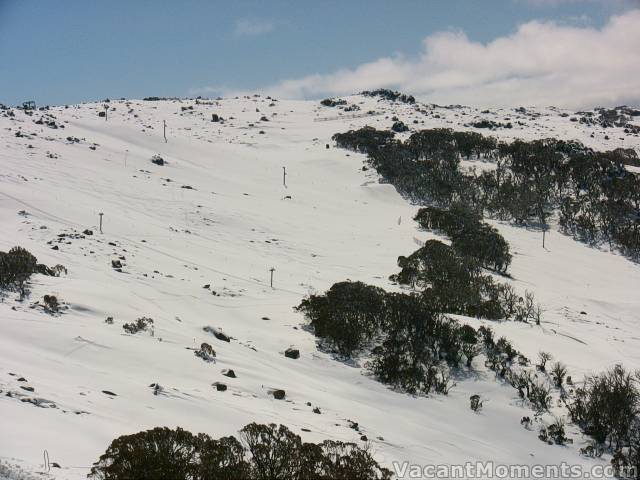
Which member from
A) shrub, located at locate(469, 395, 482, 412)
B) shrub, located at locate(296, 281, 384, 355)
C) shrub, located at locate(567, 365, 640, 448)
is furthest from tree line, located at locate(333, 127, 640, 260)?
shrub, located at locate(469, 395, 482, 412)

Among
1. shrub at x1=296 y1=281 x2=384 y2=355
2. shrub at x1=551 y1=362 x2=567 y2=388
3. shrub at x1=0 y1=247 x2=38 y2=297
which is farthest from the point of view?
shrub at x1=296 y1=281 x2=384 y2=355

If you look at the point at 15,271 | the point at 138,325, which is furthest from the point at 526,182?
the point at 15,271

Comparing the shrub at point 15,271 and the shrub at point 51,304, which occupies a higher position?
the shrub at point 15,271

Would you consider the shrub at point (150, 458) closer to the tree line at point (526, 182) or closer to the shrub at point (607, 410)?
the shrub at point (607, 410)

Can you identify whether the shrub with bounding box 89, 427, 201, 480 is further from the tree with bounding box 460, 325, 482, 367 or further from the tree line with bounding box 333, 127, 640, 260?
the tree line with bounding box 333, 127, 640, 260

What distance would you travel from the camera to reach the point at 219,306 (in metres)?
23.6

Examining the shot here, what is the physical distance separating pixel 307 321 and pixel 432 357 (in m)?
6.57

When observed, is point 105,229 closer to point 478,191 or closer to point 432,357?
point 432,357

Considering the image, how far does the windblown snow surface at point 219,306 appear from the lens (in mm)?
11109

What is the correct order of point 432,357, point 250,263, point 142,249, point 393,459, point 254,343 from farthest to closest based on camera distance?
point 250,263
point 142,249
point 432,357
point 254,343
point 393,459

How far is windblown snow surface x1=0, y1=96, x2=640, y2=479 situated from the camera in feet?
36.4

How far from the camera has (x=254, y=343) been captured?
19.8 m

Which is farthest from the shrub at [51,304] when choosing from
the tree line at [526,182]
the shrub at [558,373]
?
the tree line at [526,182]

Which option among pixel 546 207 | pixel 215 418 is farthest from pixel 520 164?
pixel 215 418
